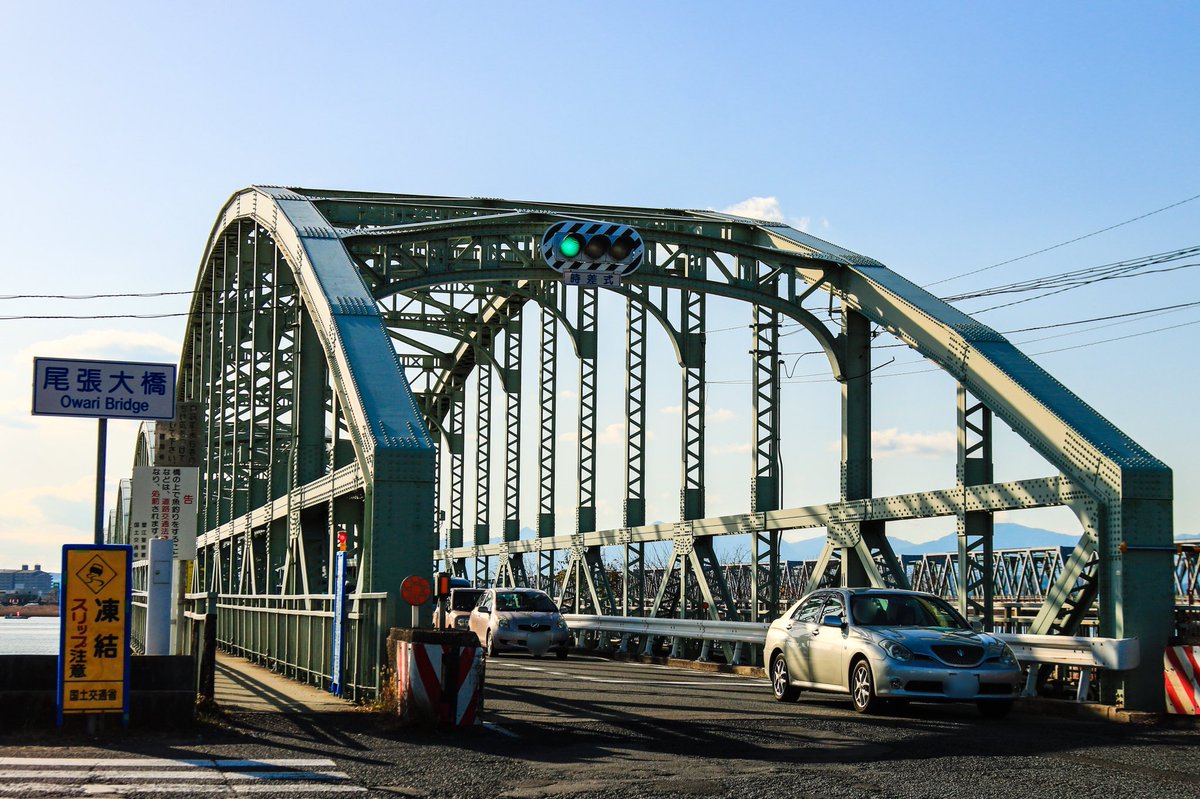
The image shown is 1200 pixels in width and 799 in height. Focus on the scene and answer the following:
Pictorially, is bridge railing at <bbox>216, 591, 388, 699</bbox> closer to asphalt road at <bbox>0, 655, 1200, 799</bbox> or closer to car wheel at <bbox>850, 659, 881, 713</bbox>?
asphalt road at <bbox>0, 655, 1200, 799</bbox>

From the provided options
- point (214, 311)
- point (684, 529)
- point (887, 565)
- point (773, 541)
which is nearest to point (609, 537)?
point (684, 529)

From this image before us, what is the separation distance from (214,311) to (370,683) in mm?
26754

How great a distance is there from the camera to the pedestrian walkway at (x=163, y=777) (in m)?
10.2

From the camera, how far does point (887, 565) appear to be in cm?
2356

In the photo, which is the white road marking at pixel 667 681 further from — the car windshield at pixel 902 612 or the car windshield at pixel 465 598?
the car windshield at pixel 465 598

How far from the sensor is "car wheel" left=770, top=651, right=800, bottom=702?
59.3 feet

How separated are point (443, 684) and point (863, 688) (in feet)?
16.2

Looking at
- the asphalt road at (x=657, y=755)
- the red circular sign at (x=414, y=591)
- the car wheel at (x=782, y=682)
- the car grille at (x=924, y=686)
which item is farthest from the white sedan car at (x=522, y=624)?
the car grille at (x=924, y=686)

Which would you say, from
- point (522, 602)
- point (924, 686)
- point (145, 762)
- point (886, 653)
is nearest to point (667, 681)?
point (886, 653)

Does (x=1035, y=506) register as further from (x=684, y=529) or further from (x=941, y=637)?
(x=684, y=529)

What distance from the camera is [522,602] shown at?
3309 centimetres

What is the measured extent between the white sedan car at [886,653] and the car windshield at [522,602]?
14.5 meters

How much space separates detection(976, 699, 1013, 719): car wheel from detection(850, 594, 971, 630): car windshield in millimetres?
1173

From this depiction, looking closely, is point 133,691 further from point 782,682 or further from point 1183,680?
point 1183,680
